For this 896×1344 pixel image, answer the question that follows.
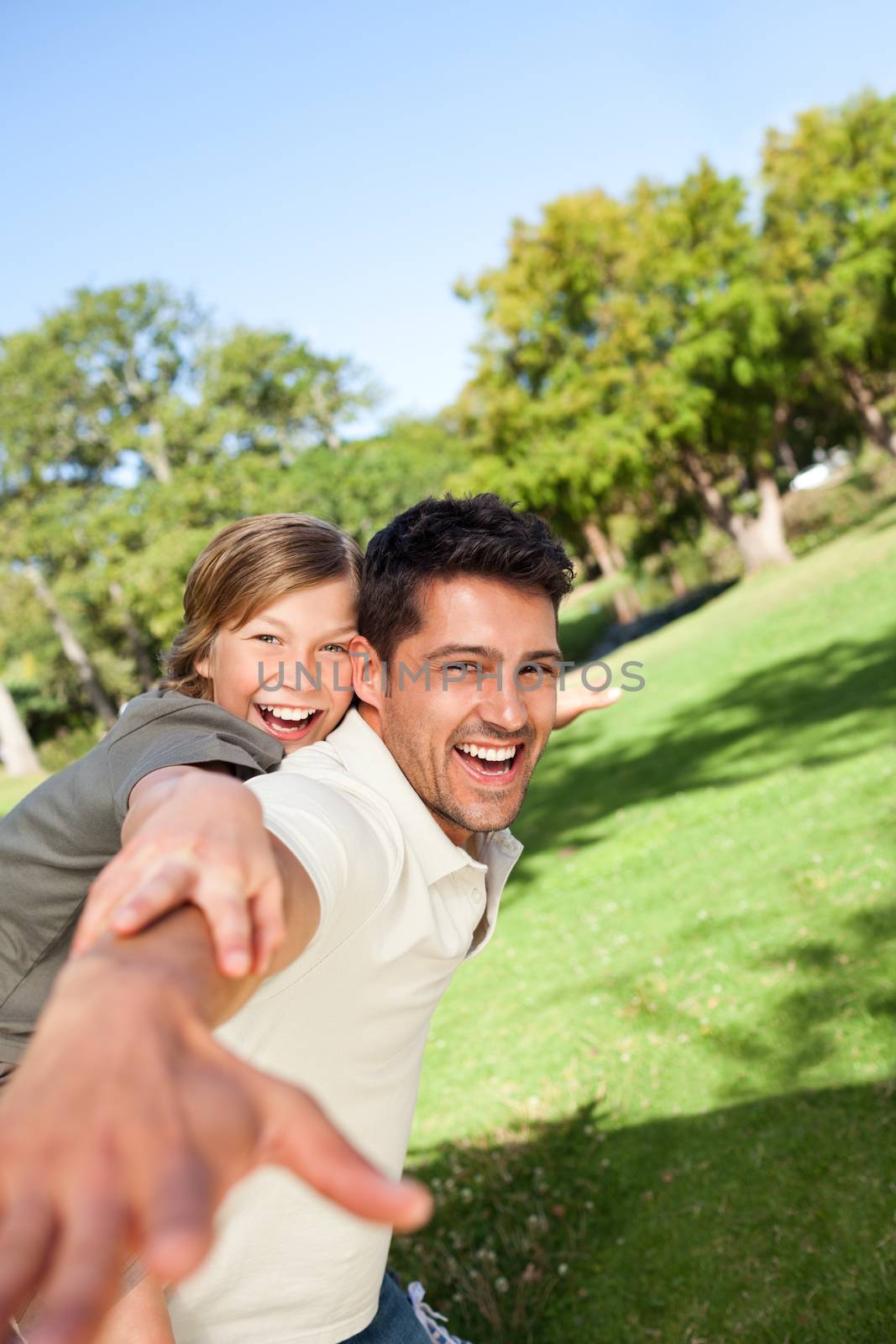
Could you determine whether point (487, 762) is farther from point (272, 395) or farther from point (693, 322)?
point (272, 395)

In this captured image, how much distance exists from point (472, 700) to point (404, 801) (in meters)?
0.33

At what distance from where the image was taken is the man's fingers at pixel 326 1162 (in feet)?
2.85

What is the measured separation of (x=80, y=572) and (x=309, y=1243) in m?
37.2

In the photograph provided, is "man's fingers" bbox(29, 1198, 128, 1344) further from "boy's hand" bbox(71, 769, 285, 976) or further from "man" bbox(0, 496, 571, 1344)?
"boy's hand" bbox(71, 769, 285, 976)

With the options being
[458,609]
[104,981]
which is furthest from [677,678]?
[104,981]

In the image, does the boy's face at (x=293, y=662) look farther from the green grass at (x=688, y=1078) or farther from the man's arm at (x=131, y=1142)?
the green grass at (x=688, y=1078)

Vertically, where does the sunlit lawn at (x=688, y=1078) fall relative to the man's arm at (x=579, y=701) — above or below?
below

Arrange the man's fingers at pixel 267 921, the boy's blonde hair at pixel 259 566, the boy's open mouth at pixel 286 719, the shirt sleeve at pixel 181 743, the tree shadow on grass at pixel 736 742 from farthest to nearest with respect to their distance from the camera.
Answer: the tree shadow on grass at pixel 736 742 → the boy's open mouth at pixel 286 719 → the boy's blonde hair at pixel 259 566 → the shirt sleeve at pixel 181 743 → the man's fingers at pixel 267 921

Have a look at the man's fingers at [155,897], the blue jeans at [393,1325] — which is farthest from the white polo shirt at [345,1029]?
the man's fingers at [155,897]

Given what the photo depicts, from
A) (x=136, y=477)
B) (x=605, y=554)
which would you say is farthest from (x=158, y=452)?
(x=605, y=554)

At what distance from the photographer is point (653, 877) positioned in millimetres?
9312

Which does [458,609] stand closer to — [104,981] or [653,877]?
[104,981]

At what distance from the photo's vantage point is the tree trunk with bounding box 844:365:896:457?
31297mm

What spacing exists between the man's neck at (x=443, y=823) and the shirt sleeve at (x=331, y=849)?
404 millimetres
